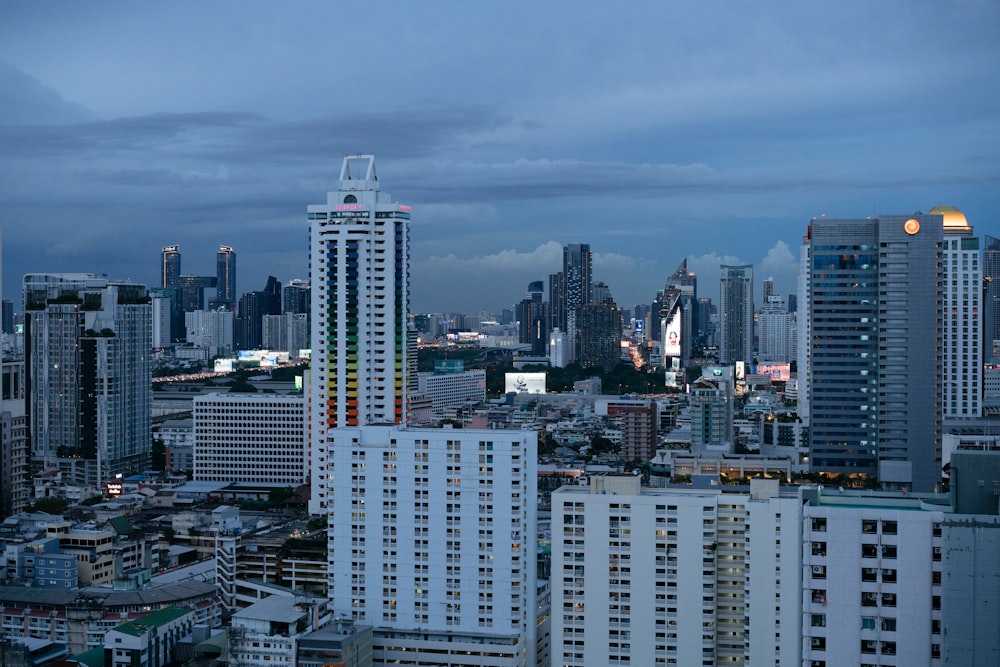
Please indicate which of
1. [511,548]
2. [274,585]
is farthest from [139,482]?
[511,548]

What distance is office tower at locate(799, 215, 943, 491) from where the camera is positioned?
2752cm

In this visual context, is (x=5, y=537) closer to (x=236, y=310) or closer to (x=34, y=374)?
(x=34, y=374)

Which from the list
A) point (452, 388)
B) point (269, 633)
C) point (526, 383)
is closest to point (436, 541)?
point (269, 633)

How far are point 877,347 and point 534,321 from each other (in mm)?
51954

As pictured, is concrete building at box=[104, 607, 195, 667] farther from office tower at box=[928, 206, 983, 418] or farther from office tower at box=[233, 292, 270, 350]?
office tower at box=[233, 292, 270, 350]

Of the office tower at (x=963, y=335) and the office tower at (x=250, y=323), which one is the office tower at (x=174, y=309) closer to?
the office tower at (x=250, y=323)

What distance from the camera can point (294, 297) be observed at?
259 feet

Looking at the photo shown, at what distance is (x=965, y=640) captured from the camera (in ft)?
22.6

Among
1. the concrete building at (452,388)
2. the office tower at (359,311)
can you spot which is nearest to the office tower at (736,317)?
the concrete building at (452,388)

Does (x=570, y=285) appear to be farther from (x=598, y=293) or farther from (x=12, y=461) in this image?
(x=12, y=461)

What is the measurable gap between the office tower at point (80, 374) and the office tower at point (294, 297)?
45207 millimetres

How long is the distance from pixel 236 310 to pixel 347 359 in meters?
59.2

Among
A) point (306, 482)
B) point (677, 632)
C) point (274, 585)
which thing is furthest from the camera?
point (306, 482)

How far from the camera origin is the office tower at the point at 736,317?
245ft
